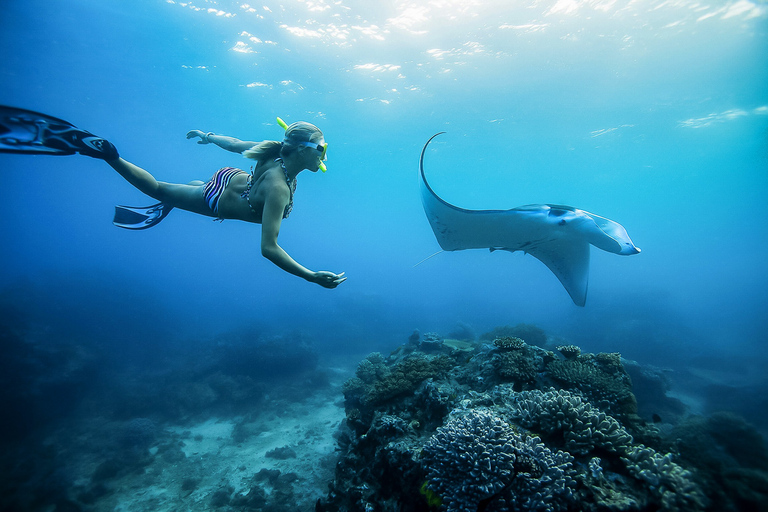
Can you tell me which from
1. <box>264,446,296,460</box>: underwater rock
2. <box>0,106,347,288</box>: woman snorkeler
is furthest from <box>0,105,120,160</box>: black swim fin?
<box>264,446,296,460</box>: underwater rock

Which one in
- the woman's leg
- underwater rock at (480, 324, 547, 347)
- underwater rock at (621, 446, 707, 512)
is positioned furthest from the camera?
underwater rock at (480, 324, 547, 347)

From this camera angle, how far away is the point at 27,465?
8078mm

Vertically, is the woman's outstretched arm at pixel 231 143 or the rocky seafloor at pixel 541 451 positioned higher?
the woman's outstretched arm at pixel 231 143

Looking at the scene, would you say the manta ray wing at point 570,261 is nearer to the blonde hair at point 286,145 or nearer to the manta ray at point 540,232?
the manta ray at point 540,232

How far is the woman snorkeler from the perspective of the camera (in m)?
2.72

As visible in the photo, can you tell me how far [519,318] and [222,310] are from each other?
38640mm

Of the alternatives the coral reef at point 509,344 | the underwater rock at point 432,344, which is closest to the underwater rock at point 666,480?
the coral reef at point 509,344

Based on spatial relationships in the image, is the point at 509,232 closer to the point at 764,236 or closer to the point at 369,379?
the point at 369,379

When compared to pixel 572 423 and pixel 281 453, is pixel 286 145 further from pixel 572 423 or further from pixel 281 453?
pixel 281 453

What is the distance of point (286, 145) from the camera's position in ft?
10.2

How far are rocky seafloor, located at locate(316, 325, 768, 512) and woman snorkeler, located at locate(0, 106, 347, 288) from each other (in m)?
2.54

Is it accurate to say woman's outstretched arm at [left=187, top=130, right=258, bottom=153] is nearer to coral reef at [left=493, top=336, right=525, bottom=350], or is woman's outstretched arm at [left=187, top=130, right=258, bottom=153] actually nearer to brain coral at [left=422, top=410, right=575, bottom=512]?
brain coral at [left=422, top=410, right=575, bottom=512]

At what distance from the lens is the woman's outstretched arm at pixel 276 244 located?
8.17 feet

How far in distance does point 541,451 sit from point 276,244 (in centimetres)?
360
